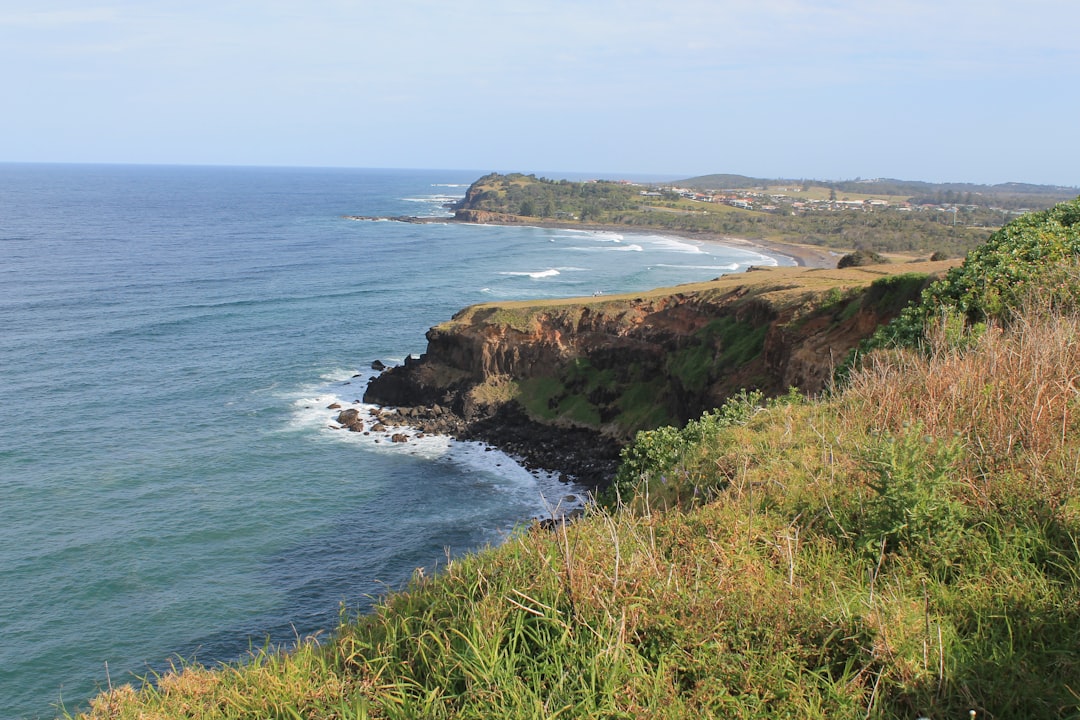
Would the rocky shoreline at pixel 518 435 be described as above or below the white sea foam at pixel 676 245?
below

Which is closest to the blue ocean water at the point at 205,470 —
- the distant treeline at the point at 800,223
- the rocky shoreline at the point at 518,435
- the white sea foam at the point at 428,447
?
the white sea foam at the point at 428,447

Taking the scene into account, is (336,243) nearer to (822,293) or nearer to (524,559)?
(822,293)

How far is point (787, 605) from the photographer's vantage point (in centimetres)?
701

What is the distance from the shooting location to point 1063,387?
9.44 m

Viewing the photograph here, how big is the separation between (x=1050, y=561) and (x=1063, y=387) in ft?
10.2

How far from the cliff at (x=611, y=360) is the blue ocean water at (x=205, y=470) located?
14.5 ft

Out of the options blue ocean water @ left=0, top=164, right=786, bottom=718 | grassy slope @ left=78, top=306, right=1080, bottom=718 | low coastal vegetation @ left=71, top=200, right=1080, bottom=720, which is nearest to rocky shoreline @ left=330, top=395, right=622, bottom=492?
blue ocean water @ left=0, top=164, right=786, bottom=718

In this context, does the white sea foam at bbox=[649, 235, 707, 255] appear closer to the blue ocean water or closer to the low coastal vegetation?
the blue ocean water

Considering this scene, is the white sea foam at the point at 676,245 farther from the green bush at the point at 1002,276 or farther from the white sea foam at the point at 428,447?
the green bush at the point at 1002,276

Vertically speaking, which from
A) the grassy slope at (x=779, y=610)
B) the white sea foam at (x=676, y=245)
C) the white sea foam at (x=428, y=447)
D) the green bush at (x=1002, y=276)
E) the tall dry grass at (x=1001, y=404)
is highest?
the green bush at (x=1002, y=276)

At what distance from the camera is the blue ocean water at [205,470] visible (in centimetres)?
2933

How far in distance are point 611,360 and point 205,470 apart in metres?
26.0

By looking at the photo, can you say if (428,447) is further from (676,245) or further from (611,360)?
(676,245)

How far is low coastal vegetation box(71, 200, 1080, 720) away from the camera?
6.33 metres
